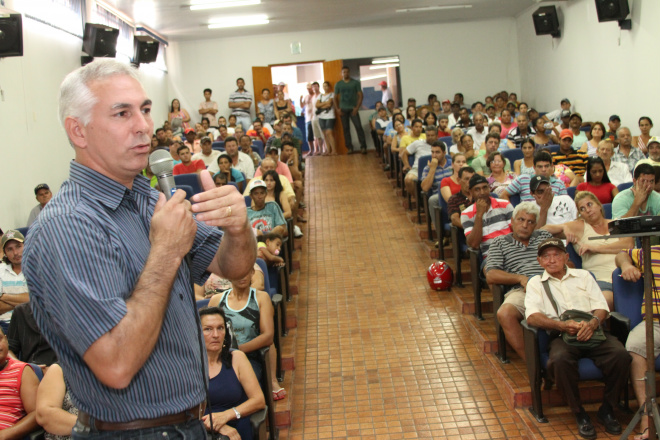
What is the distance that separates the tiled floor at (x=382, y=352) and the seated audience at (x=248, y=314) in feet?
1.48

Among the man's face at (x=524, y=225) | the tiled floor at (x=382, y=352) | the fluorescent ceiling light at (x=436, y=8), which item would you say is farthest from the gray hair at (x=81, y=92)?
the fluorescent ceiling light at (x=436, y=8)

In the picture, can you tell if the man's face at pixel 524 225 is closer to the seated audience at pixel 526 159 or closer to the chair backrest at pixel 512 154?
the seated audience at pixel 526 159

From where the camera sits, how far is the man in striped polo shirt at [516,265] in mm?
3867

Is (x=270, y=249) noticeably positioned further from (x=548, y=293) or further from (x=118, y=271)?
(x=118, y=271)

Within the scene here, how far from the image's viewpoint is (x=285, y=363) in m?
4.45

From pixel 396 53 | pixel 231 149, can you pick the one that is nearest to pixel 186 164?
pixel 231 149

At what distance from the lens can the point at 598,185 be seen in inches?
211

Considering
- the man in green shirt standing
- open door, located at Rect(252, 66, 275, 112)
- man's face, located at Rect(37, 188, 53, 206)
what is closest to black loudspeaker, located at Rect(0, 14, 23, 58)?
man's face, located at Rect(37, 188, 53, 206)

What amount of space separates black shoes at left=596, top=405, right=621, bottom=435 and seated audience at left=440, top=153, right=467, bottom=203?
269 cm

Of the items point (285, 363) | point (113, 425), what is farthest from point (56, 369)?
point (113, 425)

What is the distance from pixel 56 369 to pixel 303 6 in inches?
357

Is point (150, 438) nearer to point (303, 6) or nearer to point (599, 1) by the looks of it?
point (599, 1)

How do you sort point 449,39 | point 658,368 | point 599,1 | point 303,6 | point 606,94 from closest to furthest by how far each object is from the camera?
point 658,368
point 599,1
point 606,94
point 303,6
point 449,39

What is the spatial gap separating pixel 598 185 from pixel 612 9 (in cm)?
406
